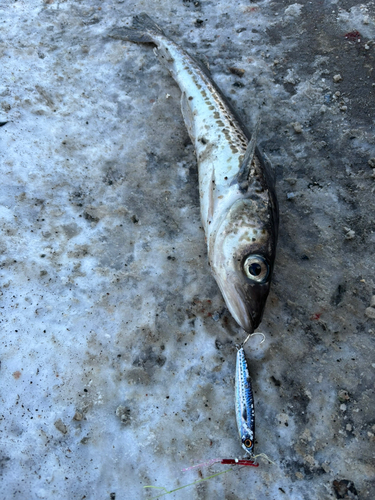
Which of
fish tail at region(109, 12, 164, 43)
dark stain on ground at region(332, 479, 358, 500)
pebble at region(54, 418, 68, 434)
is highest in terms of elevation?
fish tail at region(109, 12, 164, 43)

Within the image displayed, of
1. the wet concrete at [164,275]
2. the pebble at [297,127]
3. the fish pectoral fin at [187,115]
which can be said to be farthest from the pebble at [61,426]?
the pebble at [297,127]

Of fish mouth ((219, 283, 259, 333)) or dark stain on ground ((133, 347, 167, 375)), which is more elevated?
fish mouth ((219, 283, 259, 333))

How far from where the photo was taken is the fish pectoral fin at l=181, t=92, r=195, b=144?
4.44 m

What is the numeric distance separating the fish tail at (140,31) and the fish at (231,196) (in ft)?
2.84

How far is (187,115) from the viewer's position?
455 centimetres

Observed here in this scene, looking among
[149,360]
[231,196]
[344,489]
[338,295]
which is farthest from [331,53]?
[344,489]

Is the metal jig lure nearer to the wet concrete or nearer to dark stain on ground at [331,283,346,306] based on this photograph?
the wet concrete

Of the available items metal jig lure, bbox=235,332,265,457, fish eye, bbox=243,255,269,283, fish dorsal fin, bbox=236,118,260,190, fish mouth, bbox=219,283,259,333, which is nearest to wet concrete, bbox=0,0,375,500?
metal jig lure, bbox=235,332,265,457

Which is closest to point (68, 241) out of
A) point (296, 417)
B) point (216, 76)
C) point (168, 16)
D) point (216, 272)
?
point (216, 272)

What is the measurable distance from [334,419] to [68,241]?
125 inches

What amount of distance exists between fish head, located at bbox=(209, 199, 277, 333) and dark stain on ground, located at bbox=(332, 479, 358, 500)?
1.37 metres

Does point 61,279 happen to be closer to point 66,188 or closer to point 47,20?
point 66,188

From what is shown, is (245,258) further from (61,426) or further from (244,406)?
(61,426)

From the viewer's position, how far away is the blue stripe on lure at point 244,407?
8.61 feet
